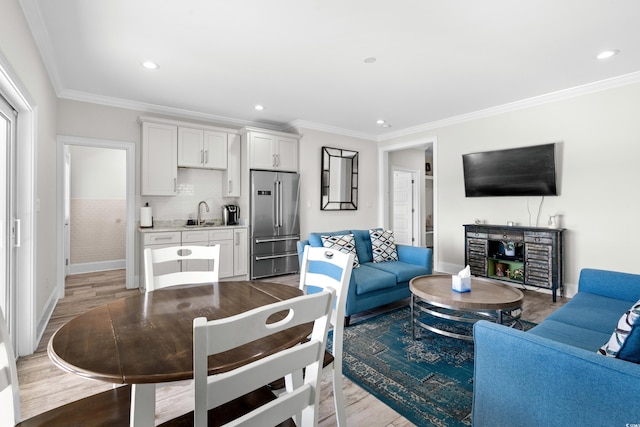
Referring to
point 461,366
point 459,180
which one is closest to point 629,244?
point 459,180

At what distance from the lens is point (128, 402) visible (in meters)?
1.12

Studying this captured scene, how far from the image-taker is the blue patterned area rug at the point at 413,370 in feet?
5.85

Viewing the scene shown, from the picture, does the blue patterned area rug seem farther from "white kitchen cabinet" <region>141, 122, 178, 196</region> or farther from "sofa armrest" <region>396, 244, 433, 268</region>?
"white kitchen cabinet" <region>141, 122, 178, 196</region>

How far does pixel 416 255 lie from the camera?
3.66m

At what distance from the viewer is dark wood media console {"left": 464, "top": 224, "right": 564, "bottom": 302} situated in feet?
12.5

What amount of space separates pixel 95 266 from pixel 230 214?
2.83m

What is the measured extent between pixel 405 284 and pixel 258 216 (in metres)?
2.52

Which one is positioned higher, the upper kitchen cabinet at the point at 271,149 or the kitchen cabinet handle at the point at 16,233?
the upper kitchen cabinet at the point at 271,149

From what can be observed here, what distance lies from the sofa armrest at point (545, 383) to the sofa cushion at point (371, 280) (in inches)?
63.1

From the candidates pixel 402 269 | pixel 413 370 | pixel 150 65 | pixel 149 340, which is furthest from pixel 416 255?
pixel 150 65

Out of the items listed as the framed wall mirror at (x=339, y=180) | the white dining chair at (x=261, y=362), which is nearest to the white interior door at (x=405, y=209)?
the framed wall mirror at (x=339, y=180)

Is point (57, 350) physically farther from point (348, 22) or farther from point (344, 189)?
point (344, 189)

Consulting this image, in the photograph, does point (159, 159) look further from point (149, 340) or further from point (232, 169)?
point (149, 340)

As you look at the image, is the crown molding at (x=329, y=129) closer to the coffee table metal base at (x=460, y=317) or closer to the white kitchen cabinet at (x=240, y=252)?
the white kitchen cabinet at (x=240, y=252)
